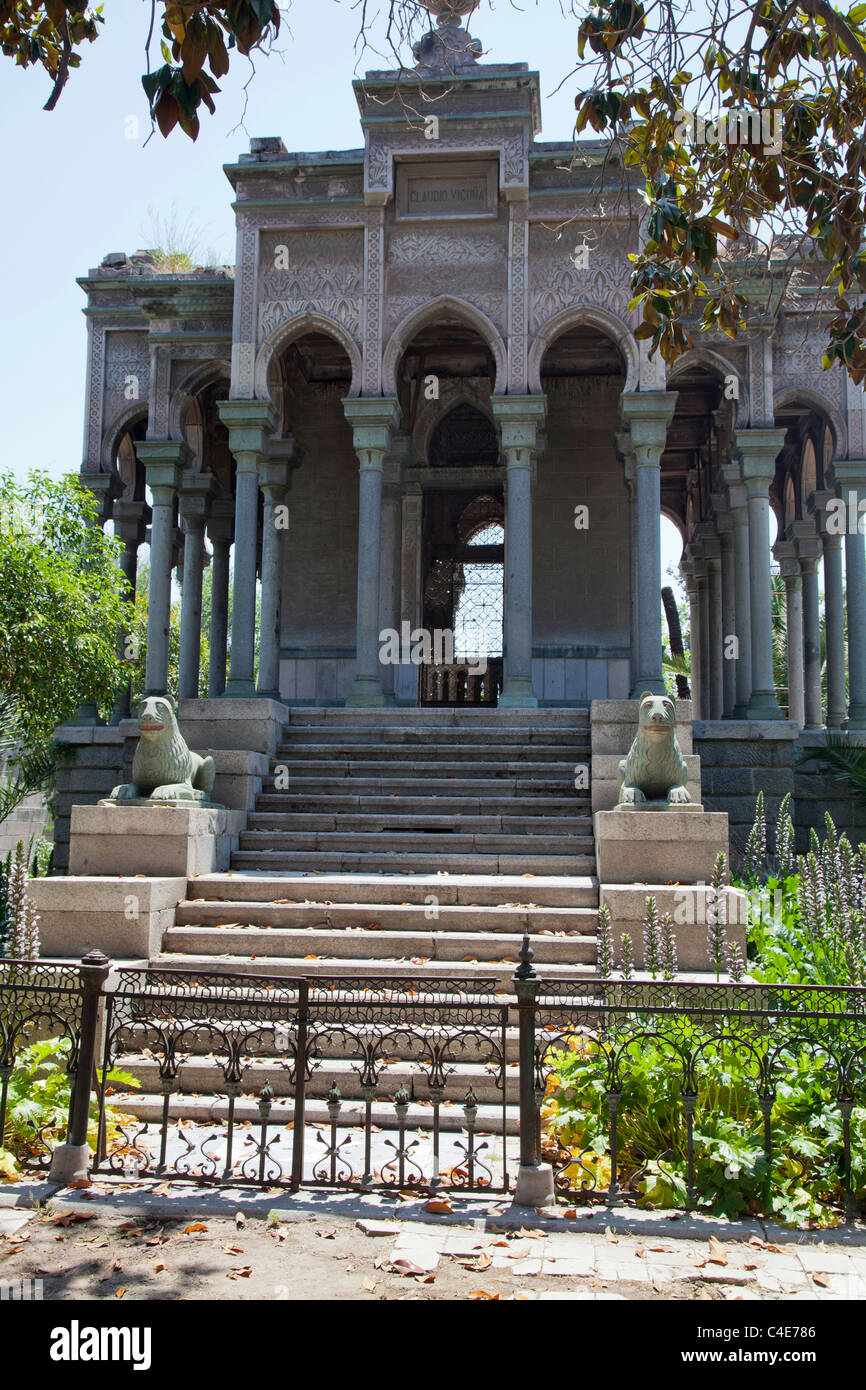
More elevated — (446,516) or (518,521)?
(446,516)

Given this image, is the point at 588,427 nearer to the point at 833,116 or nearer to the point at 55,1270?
the point at 833,116

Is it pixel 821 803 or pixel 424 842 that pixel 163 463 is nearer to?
pixel 424 842

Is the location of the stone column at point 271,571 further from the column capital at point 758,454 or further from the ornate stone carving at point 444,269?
the column capital at point 758,454

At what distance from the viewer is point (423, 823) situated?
36.3ft

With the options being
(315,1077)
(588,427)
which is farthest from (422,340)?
(315,1077)

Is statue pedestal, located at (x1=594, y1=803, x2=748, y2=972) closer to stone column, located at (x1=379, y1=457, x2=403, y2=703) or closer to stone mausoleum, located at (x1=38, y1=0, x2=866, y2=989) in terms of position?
stone mausoleum, located at (x1=38, y1=0, x2=866, y2=989)

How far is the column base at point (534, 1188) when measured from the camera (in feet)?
17.5

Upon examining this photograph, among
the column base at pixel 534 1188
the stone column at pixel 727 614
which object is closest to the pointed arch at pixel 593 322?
the stone column at pixel 727 614

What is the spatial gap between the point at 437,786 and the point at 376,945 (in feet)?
11.3

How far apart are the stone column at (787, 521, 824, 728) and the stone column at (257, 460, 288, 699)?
923 cm

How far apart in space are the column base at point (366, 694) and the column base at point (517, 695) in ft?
5.39

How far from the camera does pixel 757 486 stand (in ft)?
52.1

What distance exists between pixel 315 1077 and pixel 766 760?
8.28 metres

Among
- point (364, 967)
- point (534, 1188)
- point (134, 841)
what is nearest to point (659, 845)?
point (364, 967)
